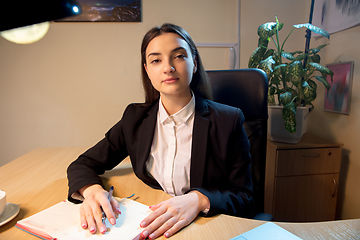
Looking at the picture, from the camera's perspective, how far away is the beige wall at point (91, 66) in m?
2.05

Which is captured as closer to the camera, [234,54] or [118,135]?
[118,135]

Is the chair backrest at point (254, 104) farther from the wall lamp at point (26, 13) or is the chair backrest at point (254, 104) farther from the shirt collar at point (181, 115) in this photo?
the wall lamp at point (26, 13)

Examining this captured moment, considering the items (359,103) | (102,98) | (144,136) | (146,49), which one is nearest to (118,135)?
(144,136)

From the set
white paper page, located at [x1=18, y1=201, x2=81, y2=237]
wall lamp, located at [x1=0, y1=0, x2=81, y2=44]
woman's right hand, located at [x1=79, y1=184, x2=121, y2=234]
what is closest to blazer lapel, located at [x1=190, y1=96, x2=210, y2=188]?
woman's right hand, located at [x1=79, y1=184, x2=121, y2=234]

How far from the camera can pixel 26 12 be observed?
22 centimetres

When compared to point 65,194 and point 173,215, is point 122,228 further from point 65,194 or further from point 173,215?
point 65,194

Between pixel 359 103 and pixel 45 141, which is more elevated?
pixel 359 103

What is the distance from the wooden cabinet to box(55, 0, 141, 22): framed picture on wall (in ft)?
5.22

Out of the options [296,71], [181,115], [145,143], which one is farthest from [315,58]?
A: [145,143]

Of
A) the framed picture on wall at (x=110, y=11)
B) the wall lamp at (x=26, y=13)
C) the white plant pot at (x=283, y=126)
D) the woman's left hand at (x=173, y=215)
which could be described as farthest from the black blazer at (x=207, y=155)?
the framed picture on wall at (x=110, y=11)

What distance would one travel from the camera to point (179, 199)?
0.66 meters

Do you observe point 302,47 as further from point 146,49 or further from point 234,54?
point 146,49

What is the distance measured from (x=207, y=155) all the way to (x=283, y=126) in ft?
3.29

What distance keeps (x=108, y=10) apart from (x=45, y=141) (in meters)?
1.36
